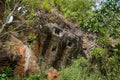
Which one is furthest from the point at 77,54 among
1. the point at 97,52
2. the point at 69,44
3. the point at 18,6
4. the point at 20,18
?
the point at 18,6

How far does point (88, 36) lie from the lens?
20.0 metres

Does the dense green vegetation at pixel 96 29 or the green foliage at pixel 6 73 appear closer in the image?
the dense green vegetation at pixel 96 29

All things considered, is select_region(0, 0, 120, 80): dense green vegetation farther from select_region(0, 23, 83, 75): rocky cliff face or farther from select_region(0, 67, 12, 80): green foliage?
select_region(0, 23, 83, 75): rocky cliff face

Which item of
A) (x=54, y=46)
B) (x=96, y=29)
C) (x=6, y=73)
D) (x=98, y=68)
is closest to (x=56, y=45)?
(x=54, y=46)

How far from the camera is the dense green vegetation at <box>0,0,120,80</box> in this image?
8.40 meters

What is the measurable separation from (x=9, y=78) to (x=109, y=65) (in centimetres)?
369

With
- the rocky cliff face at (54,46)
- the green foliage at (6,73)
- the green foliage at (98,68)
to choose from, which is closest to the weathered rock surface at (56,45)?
the rocky cliff face at (54,46)

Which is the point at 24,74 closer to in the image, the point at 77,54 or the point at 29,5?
the point at 29,5

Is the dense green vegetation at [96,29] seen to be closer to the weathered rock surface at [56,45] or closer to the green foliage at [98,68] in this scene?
the green foliage at [98,68]

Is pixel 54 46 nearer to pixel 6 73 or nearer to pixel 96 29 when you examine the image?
pixel 6 73

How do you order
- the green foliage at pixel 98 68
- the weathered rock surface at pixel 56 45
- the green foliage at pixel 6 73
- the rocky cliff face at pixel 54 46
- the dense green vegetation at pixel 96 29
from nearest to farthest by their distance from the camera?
the dense green vegetation at pixel 96 29
the green foliage at pixel 98 68
the green foliage at pixel 6 73
the rocky cliff face at pixel 54 46
the weathered rock surface at pixel 56 45

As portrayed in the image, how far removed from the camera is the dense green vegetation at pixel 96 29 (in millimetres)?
8403

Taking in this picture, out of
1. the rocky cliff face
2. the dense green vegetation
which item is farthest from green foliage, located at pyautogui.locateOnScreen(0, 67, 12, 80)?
the rocky cliff face

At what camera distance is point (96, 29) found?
8.56 metres
